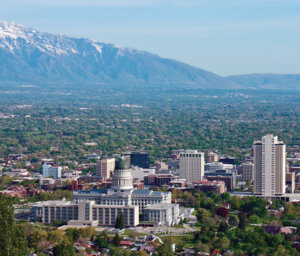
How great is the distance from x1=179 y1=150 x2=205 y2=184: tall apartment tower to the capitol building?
65.0ft

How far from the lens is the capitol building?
67.8 meters

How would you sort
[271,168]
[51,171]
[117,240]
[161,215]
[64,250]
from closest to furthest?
[64,250]
[117,240]
[161,215]
[271,168]
[51,171]

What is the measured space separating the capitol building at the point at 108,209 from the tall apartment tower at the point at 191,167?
19.8 meters

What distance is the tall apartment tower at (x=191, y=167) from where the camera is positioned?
3625 inches

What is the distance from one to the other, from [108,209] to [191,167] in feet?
81.9

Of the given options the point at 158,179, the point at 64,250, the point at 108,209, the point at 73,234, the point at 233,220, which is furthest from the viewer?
the point at 158,179

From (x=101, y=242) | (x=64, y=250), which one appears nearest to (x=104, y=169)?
(x=101, y=242)

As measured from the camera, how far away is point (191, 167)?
92.4 metres

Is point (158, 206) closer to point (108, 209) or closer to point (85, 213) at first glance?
point (108, 209)

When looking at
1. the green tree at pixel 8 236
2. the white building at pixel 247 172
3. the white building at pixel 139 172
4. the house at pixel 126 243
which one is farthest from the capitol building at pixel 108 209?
the green tree at pixel 8 236

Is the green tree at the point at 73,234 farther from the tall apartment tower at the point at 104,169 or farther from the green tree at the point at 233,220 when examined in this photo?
the tall apartment tower at the point at 104,169

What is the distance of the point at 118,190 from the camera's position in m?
72.6

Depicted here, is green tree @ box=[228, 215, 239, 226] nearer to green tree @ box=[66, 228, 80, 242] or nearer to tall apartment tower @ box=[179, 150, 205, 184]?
green tree @ box=[66, 228, 80, 242]

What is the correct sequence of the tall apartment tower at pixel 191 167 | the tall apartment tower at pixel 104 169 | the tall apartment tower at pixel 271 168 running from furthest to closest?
the tall apartment tower at pixel 104 169
the tall apartment tower at pixel 191 167
the tall apartment tower at pixel 271 168
